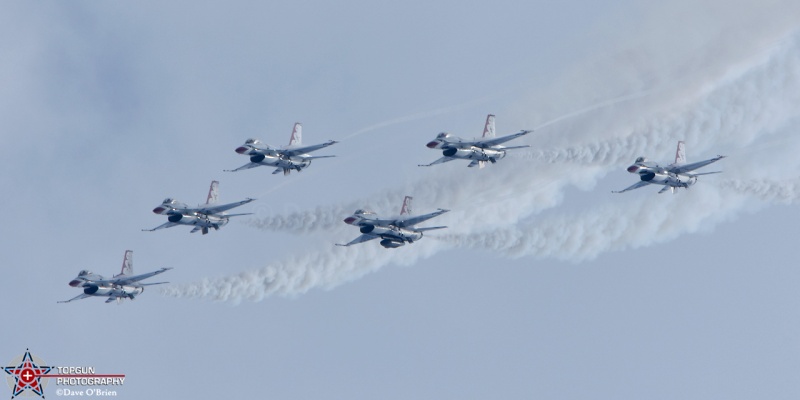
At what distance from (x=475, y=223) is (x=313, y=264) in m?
10.8

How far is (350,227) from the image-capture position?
8106 centimetres

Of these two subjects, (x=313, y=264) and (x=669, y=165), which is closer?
(x=669, y=165)

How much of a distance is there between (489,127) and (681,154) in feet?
38.6

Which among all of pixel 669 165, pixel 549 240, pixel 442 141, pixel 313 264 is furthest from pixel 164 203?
pixel 669 165

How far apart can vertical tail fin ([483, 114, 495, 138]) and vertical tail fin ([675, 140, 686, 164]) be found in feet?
36.7

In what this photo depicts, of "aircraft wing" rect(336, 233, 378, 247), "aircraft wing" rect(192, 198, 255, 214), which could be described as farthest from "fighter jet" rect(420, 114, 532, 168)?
"aircraft wing" rect(192, 198, 255, 214)

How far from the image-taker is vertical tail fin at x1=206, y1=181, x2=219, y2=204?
8319cm

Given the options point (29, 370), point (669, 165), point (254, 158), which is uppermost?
point (254, 158)

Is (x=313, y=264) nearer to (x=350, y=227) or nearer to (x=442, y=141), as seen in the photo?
(x=350, y=227)

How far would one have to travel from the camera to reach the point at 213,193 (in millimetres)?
83562

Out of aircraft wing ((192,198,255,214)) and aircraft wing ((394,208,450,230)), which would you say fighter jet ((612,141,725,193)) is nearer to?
aircraft wing ((394,208,450,230))

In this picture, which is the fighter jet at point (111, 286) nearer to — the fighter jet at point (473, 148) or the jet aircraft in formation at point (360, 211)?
the jet aircraft in formation at point (360, 211)

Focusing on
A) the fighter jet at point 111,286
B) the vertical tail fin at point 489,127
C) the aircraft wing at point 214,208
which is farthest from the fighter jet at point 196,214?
the vertical tail fin at point 489,127

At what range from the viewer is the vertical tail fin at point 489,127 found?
78375mm
